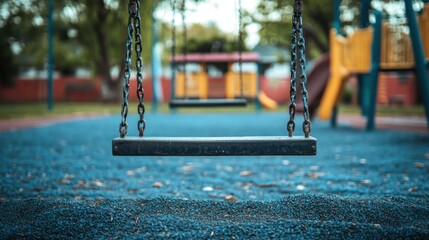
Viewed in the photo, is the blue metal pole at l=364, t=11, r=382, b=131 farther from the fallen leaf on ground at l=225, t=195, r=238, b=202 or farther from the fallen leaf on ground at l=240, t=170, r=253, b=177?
the fallen leaf on ground at l=225, t=195, r=238, b=202

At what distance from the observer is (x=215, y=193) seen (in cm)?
270

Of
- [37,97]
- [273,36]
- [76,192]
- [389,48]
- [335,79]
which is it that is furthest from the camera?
[37,97]

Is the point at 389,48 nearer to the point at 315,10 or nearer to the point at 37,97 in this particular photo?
the point at 315,10

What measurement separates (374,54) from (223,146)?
4.65 metres

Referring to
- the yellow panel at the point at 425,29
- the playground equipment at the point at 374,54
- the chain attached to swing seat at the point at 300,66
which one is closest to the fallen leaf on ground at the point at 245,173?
the chain attached to swing seat at the point at 300,66

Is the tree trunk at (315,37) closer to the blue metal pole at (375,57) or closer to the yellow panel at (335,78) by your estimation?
the yellow panel at (335,78)

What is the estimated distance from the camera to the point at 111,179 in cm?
318

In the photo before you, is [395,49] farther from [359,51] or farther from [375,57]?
[359,51]

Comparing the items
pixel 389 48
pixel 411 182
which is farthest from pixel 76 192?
pixel 389 48

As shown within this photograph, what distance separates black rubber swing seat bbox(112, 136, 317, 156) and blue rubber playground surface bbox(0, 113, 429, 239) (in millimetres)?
285

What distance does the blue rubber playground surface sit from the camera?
1689 mm

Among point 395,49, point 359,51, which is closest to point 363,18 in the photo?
point 359,51

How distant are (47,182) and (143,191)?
78 cm

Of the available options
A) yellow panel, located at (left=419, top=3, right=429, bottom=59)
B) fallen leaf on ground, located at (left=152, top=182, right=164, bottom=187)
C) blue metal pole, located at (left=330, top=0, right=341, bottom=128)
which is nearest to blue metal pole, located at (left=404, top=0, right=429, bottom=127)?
yellow panel, located at (left=419, top=3, right=429, bottom=59)
